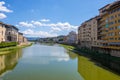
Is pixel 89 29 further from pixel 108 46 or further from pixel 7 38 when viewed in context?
pixel 7 38

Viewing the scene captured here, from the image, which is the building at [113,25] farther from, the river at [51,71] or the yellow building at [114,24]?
the river at [51,71]

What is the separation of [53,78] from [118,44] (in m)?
30.0

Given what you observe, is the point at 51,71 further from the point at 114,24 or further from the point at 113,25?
the point at 113,25

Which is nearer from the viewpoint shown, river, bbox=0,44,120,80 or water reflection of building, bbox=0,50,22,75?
river, bbox=0,44,120,80

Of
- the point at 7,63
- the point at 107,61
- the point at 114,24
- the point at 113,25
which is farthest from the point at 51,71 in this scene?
the point at 113,25

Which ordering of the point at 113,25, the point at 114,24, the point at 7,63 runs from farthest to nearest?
the point at 113,25, the point at 114,24, the point at 7,63

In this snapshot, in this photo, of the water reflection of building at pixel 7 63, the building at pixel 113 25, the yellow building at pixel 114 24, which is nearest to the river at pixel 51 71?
the water reflection of building at pixel 7 63

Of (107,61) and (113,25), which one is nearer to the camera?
(107,61)

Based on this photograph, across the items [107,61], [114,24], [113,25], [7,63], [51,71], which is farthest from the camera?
[113,25]

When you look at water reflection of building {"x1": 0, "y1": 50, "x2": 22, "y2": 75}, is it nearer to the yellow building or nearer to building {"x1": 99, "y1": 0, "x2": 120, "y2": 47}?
the yellow building

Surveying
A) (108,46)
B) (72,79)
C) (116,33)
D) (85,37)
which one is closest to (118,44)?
(116,33)

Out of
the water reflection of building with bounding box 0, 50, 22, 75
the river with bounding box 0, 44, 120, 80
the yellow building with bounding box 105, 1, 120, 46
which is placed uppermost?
the yellow building with bounding box 105, 1, 120, 46

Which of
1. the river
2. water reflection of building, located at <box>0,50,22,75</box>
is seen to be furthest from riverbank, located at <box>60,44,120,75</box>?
water reflection of building, located at <box>0,50,22,75</box>

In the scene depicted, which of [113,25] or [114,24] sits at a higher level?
[114,24]
